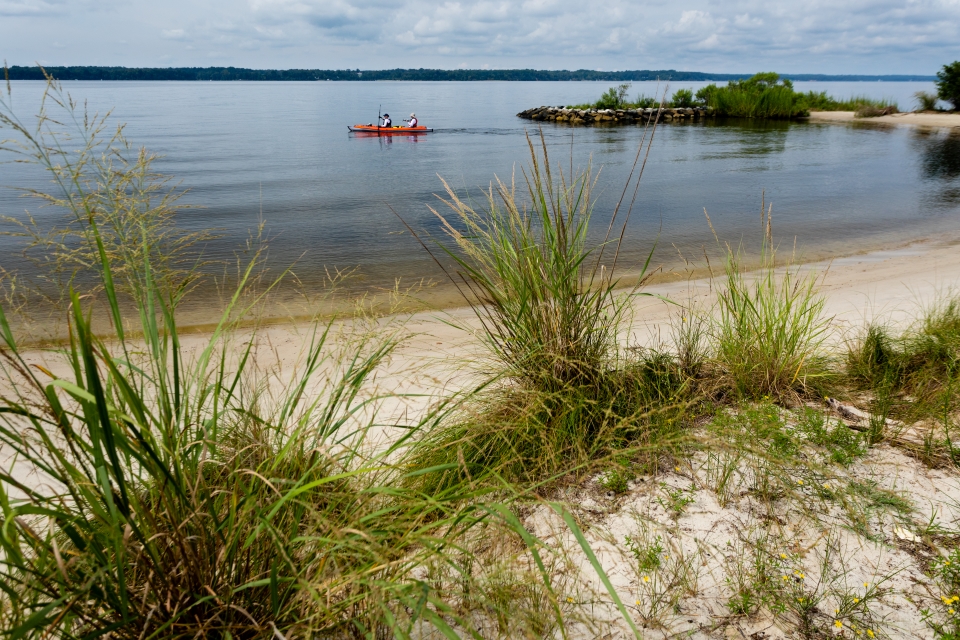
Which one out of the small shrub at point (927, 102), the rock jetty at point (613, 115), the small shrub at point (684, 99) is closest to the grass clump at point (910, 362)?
the rock jetty at point (613, 115)

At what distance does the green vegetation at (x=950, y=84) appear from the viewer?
3155cm

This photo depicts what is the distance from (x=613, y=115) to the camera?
1334 inches

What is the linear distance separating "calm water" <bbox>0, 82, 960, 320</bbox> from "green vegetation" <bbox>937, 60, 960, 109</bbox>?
743 centimetres

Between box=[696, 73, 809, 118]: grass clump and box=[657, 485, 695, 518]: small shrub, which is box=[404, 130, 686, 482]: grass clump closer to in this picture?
box=[657, 485, 695, 518]: small shrub

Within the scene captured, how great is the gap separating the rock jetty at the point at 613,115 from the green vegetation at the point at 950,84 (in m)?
11.8

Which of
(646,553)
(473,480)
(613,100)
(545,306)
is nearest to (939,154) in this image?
(613,100)

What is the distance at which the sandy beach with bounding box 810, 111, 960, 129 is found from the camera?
2979 cm

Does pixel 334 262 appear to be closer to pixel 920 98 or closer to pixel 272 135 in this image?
pixel 272 135

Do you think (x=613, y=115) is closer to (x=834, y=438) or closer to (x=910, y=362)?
(x=910, y=362)

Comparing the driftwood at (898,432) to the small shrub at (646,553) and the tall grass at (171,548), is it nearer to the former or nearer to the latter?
the small shrub at (646,553)

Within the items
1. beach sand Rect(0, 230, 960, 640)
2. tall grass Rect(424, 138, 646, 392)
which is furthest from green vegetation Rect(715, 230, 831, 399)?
tall grass Rect(424, 138, 646, 392)

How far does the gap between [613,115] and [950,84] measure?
18083mm

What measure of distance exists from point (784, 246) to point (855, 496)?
7.83 metres

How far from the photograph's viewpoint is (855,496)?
226 centimetres
